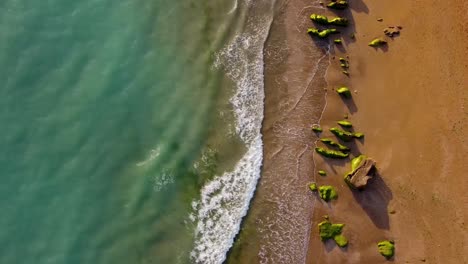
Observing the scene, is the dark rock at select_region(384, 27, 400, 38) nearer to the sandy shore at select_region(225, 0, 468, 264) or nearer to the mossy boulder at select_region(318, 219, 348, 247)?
the sandy shore at select_region(225, 0, 468, 264)

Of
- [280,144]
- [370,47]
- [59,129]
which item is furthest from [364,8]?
[59,129]

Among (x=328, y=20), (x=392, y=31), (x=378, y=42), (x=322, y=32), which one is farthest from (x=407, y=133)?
(x=328, y=20)

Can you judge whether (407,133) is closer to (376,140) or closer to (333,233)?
(376,140)

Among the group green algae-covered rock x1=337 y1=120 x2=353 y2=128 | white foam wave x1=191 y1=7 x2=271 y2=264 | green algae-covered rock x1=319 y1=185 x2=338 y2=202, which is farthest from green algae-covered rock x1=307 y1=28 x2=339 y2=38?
green algae-covered rock x1=319 y1=185 x2=338 y2=202

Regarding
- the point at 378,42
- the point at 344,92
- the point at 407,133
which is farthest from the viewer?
the point at 378,42

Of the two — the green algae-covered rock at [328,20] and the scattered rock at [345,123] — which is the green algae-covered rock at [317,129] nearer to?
the scattered rock at [345,123]

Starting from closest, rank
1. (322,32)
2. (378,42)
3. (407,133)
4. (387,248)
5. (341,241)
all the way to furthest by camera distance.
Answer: (387,248) → (341,241) → (407,133) → (378,42) → (322,32)

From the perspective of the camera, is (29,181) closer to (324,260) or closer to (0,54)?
(0,54)

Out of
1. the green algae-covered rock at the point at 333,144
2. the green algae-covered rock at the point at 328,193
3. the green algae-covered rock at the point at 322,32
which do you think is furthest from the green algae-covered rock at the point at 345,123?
the green algae-covered rock at the point at 322,32
